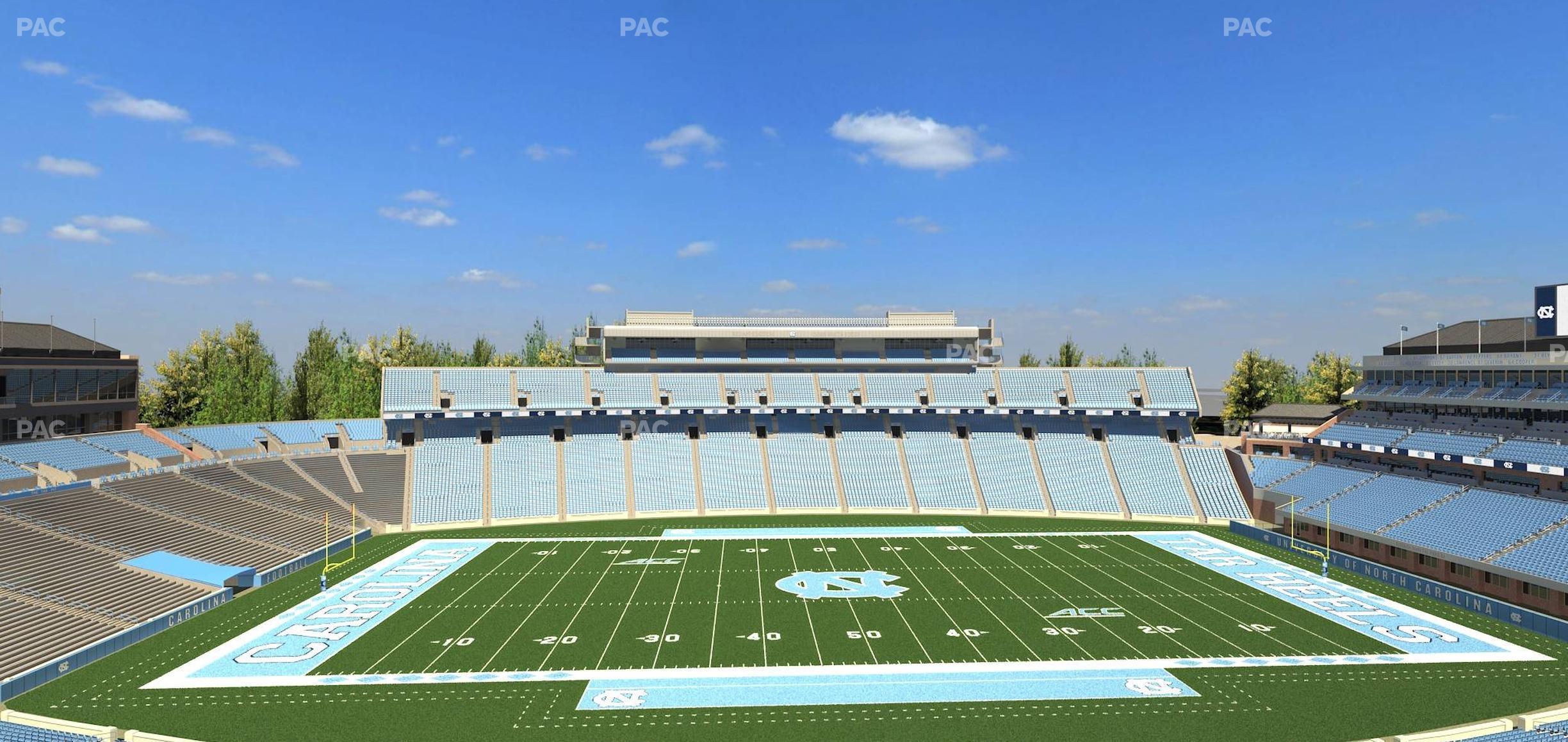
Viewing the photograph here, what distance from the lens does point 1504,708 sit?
1852 cm

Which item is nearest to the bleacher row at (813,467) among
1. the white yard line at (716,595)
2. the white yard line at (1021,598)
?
the white yard line at (716,595)

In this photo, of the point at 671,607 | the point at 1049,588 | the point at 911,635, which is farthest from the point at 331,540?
the point at 1049,588

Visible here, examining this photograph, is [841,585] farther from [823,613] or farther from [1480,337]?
A: [1480,337]

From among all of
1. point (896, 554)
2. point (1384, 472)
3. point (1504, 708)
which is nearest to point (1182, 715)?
point (1504, 708)

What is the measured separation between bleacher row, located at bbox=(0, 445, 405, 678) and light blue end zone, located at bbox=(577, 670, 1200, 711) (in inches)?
625

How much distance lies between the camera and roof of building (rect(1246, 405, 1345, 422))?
190 feet

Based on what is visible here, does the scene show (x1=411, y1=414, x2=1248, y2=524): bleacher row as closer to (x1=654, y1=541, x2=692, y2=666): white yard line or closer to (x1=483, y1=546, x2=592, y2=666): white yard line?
(x1=483, y1=546, x2=592, y2=666): white yard line

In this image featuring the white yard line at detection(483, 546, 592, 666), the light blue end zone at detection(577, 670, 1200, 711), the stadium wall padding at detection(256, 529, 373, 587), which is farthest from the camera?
the stadium wall padding at detection(256, 529, 373, 587)

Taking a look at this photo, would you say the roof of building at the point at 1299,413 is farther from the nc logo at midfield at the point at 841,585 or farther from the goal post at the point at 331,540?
the goal post at the point at 331,540

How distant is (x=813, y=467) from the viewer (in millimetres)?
49656

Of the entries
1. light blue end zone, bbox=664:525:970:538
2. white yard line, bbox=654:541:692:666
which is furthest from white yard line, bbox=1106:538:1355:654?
white yard line, bbox=654:541:692:666

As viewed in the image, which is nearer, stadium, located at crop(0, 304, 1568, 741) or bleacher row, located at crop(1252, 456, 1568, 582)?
stadium, located at crop(0, 304, 1568, 741)

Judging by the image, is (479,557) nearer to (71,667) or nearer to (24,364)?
(71,667)

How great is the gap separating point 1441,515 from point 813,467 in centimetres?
2982
